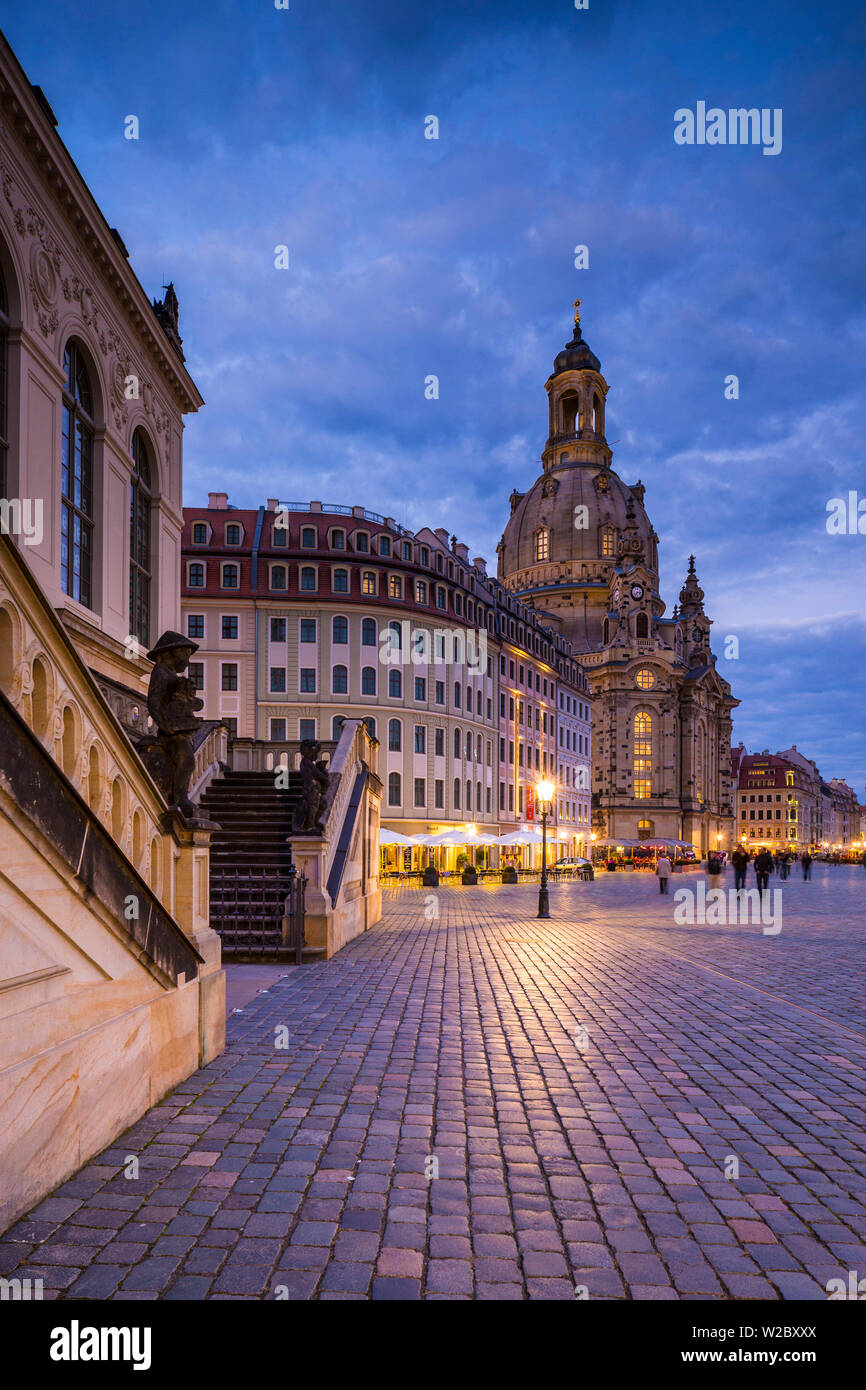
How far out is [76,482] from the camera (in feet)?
52.4

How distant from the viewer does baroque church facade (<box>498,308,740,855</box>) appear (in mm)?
114500

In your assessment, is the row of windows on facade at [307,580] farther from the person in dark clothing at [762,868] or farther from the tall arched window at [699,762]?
the tall arched window at [699,762]

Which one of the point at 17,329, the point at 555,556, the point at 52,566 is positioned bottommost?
the point at 52,566

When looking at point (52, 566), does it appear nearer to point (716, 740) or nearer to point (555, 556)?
point (555, 556)

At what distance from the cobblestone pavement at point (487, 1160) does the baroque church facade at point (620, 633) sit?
97.4 m

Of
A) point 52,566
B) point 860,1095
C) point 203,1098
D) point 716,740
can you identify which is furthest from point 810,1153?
Answer: point 716,740

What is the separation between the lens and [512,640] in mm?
64125

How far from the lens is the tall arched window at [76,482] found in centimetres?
1546

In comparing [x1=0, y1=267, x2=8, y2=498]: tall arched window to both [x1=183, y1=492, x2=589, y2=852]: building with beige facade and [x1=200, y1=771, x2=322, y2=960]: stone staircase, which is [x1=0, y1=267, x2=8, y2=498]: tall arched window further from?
[x1=183, y1=492, x2=589, y2=852]: building with beige facade

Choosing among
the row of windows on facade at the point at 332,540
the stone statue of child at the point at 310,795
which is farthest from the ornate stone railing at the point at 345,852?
the row of windows on facade at the point at 332,540

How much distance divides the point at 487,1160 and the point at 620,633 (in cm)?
11432

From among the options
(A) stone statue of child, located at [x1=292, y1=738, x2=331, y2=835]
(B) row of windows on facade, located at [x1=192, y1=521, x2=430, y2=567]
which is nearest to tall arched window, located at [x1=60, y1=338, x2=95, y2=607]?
(A) stone statue of child, located at [x1=292, y1=738, x2=331, y2=835]

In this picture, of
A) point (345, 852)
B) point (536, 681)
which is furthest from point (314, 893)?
point (536, 681)
